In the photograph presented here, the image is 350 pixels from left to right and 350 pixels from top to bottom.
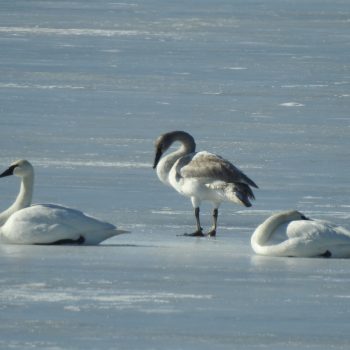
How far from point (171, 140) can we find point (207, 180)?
1.21 meters

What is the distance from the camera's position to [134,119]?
57.9 ft

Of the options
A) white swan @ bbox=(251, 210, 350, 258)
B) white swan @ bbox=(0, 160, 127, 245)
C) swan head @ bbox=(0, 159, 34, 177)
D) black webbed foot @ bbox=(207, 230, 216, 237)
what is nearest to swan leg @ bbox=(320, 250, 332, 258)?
white swan @ bbox=(251, 210, 350, 258)

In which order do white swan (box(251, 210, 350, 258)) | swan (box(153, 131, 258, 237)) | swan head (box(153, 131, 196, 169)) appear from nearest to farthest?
white swan (box(251, 210, 350, 258)), swan (box(153, 131, 258, 237)), swan head (box(153, 131, 196, 169))

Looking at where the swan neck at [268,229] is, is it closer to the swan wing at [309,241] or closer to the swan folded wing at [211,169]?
the swan wing at [309,241]

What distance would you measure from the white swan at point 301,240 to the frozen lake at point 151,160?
0.18m

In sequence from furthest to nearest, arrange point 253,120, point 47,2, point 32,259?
point 47,2, point 253,120, point 32,259

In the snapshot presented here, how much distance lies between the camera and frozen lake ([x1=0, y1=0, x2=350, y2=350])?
277 inches

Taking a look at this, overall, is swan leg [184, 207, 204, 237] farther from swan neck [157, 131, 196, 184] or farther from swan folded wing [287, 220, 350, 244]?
swan folded wing [287, 220, 350, 244]

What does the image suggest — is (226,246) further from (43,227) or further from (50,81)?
(50,81)

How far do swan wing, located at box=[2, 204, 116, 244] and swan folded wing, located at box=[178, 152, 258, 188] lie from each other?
1.54m

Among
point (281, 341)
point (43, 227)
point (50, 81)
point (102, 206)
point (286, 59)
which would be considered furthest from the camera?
point (286, 59)

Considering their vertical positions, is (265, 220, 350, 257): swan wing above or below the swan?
below

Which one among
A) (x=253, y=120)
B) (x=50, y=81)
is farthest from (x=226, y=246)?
(x=50, y=81)

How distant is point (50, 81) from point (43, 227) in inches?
469
